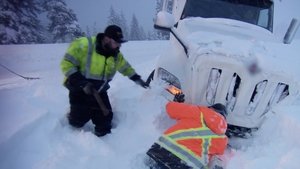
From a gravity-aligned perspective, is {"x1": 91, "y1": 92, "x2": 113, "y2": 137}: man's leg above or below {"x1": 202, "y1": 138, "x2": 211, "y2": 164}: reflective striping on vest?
below

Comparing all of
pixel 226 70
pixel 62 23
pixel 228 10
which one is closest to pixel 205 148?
pixel 226 70

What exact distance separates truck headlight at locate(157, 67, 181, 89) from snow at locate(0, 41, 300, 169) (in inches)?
7.0

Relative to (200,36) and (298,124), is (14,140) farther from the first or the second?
(298,124)

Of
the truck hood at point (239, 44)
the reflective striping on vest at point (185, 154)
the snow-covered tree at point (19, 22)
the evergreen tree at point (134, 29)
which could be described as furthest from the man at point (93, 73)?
the evergreen tree at point (134, 29)

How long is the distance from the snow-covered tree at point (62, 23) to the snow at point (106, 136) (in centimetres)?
1580

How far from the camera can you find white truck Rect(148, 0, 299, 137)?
12.3ft

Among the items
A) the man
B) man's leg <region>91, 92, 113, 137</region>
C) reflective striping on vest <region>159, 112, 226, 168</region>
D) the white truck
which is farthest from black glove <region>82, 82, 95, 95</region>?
reflective striping on vest <region>159, 112, 226, 168</region>

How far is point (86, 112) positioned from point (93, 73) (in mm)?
593

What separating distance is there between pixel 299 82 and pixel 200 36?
1374 millimetres

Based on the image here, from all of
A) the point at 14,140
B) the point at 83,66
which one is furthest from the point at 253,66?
the point at 14,140

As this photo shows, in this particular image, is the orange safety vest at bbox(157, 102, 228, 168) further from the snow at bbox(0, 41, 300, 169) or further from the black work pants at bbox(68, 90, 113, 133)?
the black work pants at bbox(68, 90, 113, 133)

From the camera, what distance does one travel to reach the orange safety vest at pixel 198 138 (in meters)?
3.25

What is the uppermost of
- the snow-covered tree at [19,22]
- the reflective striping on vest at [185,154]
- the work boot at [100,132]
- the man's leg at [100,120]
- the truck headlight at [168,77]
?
the truck headlight at [168,77]

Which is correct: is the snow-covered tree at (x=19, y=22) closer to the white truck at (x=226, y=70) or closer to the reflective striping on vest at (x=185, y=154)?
the white truck at (x=226, y=70)
